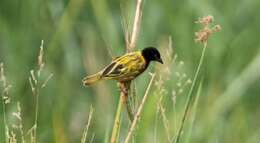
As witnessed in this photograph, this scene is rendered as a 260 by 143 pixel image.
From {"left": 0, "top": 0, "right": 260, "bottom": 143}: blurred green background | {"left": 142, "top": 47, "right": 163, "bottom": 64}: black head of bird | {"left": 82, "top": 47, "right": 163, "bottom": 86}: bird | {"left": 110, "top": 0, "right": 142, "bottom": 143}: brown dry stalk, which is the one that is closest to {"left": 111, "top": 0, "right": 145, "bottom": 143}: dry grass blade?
{"left": 110, "top": 0, "right": 142, "bottom": 143}: brown dry stalk

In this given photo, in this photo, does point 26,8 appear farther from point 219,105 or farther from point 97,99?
point 219,105

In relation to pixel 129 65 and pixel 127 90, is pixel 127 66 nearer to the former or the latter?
pixel 129 65

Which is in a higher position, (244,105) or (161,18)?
(161,18)

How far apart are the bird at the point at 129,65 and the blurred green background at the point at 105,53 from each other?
4.18 ft

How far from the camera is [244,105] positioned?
444 cm

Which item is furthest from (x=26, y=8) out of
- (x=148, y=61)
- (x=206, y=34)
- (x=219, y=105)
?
(x=206, y=34)

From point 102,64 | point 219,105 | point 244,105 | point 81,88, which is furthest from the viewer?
point 81,88

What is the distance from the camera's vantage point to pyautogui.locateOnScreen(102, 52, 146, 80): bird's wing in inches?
109

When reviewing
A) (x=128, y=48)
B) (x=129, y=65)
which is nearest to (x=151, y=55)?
(x=129, y=65)

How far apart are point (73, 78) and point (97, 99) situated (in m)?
0.27

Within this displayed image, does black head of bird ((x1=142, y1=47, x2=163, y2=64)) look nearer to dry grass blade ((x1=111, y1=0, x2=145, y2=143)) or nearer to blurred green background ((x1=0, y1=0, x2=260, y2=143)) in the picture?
dry grass blade ((x1=111, y1=0, x2=145, y2=143))

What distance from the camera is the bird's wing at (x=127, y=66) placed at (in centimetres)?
277

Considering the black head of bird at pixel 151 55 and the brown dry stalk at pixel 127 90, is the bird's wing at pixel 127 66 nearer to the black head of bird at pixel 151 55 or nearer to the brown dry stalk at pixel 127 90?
the black head of bird at pixel 151 55

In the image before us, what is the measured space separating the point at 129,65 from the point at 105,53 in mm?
2086
